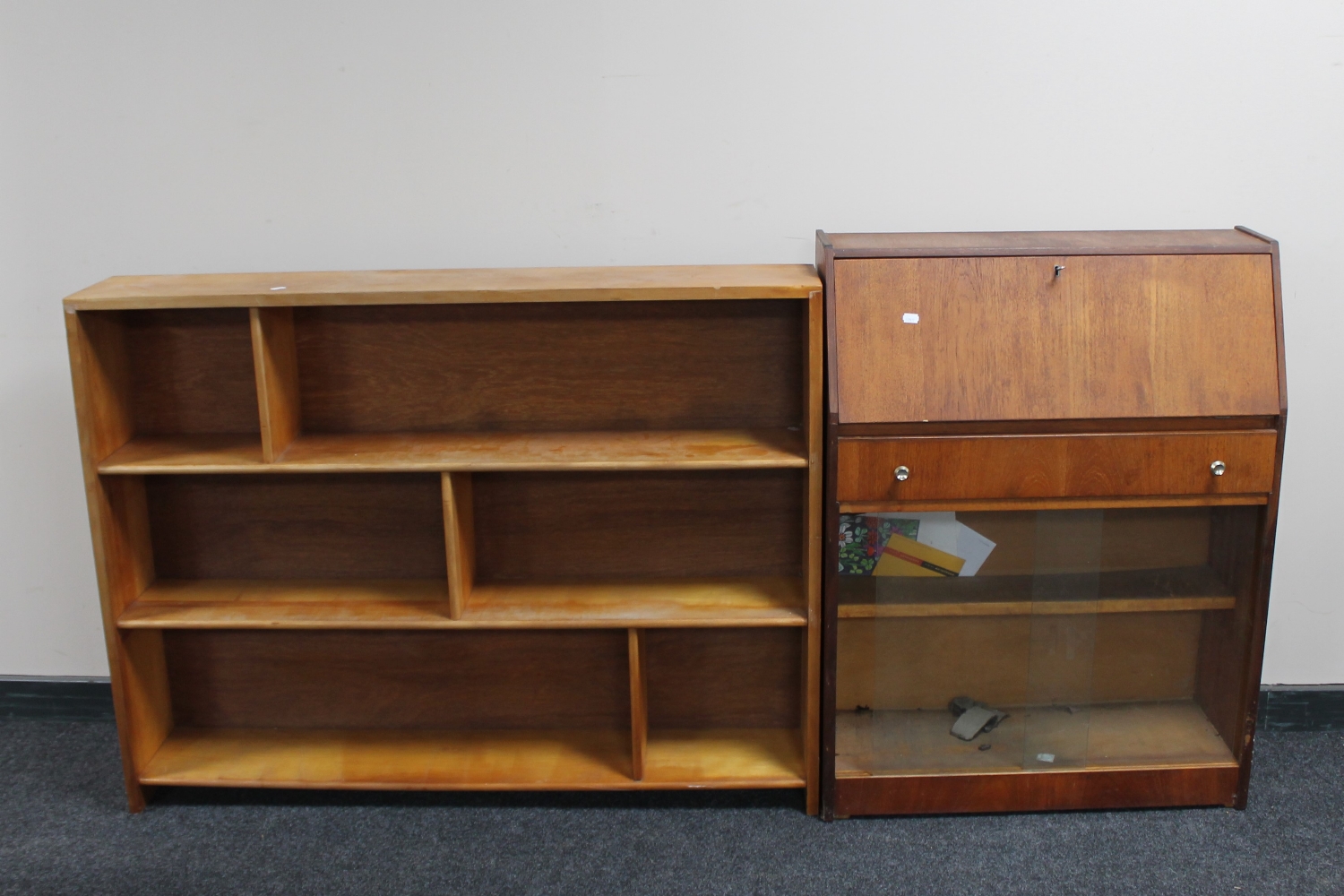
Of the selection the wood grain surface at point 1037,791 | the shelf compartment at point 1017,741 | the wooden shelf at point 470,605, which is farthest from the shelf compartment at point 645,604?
the wood grain surface at point 1037,791

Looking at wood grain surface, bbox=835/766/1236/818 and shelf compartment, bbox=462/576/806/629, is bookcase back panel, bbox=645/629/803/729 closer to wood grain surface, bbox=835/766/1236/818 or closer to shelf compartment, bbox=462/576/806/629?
shelf compartment, bbox=462/576/806/629

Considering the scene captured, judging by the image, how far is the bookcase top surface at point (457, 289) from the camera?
7.27ft

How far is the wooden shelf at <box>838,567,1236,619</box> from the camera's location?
234cm

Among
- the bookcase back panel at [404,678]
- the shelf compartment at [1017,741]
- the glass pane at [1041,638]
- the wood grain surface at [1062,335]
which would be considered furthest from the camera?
the bookcase back panel at [404,678]

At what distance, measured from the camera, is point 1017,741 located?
7.97 ft

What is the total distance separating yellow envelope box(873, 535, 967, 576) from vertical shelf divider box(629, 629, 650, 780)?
531mm

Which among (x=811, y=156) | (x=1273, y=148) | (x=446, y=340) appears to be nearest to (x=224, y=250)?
(x=446, y=340)

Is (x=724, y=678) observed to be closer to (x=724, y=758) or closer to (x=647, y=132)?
(x=724, y=758)

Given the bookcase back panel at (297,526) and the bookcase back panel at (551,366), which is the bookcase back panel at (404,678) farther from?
the bookcase back panel at (551,366)

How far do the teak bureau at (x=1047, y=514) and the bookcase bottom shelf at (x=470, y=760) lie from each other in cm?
22

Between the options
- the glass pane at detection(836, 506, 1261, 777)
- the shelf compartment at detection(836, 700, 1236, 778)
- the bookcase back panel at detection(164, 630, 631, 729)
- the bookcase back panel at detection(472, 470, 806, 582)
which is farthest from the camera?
the bookcase back panel at detection(164, 630, 631, 729)

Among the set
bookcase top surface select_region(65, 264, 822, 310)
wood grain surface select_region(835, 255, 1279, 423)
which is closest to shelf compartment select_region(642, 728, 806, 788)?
wood grain surface select_region(835, 255, 1279, 423)

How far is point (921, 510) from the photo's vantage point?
226 centimetres

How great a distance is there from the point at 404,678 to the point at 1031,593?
143 centimetres
